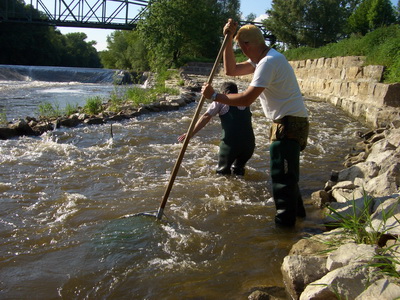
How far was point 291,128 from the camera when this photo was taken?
129 inches

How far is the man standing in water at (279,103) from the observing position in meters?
3.07

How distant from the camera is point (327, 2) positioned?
33.0 metres

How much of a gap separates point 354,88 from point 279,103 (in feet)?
31.7

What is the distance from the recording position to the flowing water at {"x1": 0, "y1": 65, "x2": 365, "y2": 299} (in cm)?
272

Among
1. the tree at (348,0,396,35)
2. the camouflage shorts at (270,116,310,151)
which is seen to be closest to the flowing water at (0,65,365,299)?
the camouflage shorts at (270,116,310,151)

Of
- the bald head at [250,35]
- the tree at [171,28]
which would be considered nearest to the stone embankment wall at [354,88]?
the bald head at [250,35]

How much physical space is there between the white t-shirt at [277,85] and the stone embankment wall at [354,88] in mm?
5882

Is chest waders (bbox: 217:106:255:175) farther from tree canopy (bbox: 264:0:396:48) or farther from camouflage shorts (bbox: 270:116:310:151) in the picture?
tree canopy (bbox: 264:0:396:48)

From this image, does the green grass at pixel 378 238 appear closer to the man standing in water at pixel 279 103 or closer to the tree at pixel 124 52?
the man standing in water at pixel 279 103

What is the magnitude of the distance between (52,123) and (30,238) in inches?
232

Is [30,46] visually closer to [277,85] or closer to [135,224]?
[135,224]

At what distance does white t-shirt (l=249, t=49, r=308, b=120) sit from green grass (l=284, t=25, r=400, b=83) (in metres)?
7.15

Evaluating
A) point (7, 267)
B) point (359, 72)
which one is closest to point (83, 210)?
point (7, 267)

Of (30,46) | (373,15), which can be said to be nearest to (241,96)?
(373,15)
